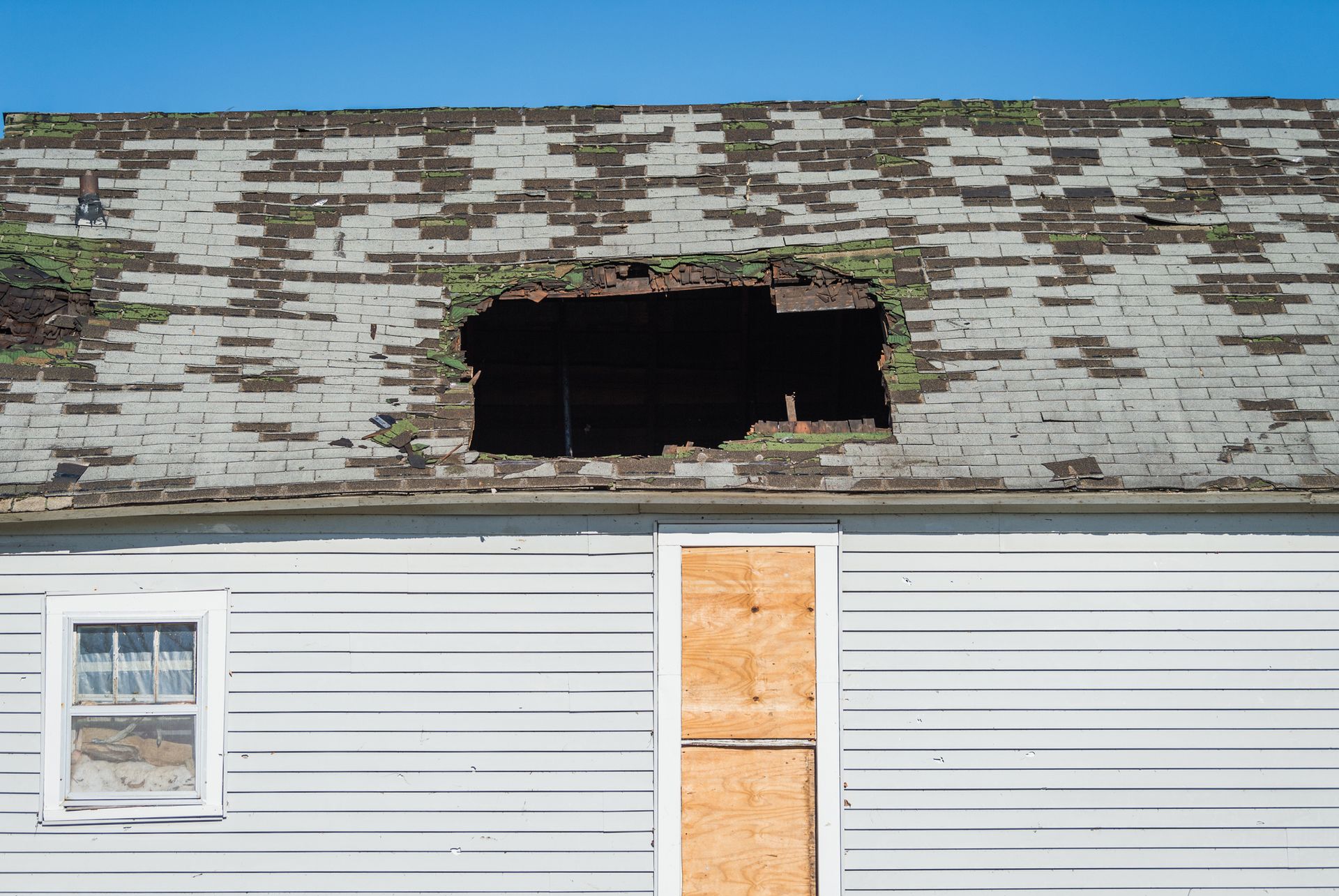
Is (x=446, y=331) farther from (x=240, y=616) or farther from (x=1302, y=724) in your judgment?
(x=1302, y=724)

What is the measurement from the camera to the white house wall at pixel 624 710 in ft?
23.1

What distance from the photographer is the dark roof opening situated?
1111 centimetres

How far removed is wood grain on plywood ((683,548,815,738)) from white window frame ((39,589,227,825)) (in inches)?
115

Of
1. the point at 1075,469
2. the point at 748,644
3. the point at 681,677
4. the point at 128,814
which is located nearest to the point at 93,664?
the point at 128,814

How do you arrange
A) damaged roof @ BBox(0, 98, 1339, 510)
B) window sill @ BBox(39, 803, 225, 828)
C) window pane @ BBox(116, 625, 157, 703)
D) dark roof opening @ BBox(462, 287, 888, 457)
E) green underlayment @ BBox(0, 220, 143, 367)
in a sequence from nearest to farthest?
window sill @ BBox(39, 803, 225, 828), window pane @ BBox(116, 625, 157, 703), damaged roof @ BBox(0, 98, 1339, 510), green underlayment @ BBox(0, 220, 143, 367), dark roof opening @ BBox(462, 287, 888, 457)

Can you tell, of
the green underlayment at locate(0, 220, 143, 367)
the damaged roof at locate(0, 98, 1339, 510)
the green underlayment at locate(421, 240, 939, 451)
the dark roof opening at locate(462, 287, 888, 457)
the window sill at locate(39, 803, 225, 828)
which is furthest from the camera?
the dark roof opening at locate(462, 287, 888, 457)

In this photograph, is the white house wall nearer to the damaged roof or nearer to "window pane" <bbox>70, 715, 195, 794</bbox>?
"window pane" <bbox>70, 715, 195, 794</bbox>

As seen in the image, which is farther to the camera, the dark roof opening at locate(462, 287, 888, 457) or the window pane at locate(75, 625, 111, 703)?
the dark roof opening at locate(462, 287, 888, 457)

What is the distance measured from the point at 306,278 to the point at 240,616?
2735 mm

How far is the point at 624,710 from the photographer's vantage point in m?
7.14

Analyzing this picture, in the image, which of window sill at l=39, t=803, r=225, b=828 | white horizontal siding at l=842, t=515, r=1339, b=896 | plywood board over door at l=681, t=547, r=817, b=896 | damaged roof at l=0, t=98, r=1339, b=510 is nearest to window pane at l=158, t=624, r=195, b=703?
window sill at l=39, t=803, r=225, b=828

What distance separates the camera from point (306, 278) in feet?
28.0

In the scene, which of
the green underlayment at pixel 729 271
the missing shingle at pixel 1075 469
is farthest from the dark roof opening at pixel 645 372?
the missing shingle at pixel 1075 469

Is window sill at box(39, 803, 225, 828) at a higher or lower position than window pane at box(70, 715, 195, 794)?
lower
